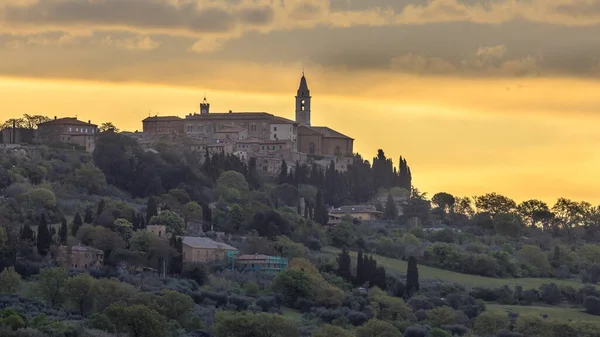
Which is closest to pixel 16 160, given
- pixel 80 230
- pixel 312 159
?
pixel 80 230

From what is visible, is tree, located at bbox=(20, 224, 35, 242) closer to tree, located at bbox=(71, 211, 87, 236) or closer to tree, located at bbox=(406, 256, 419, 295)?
tree, located at bbox=(71, 211, 87, 236)

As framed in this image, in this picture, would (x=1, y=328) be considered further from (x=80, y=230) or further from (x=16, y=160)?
(x=16, y=160)

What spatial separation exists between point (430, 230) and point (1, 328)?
1850 inches


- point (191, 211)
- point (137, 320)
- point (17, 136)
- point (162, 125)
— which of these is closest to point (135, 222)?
point (191, 211)

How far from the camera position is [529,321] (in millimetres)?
78812

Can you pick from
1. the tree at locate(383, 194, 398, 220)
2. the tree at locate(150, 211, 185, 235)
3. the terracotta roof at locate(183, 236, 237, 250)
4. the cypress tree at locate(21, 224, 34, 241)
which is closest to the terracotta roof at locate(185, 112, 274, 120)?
the tree at locate(383, 194, 398, 220)

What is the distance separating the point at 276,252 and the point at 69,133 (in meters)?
22.8

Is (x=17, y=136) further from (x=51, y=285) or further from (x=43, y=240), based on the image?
(x=51, y=285)

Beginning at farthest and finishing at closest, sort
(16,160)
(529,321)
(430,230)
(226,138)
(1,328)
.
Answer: (226,138) → (430,230) → (16,160) → (529,321) → (1,328)

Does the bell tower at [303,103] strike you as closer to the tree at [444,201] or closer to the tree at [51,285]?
the tree at [444,201]

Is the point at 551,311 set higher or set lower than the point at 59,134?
lower

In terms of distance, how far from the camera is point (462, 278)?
304 ft

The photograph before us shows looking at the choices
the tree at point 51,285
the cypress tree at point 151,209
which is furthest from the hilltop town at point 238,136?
the tree at point 51,285

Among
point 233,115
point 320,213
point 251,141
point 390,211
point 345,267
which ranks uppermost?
point 233,115
